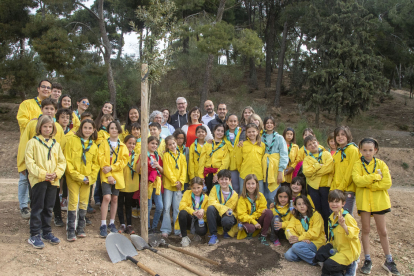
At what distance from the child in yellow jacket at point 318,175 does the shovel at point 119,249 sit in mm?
2975

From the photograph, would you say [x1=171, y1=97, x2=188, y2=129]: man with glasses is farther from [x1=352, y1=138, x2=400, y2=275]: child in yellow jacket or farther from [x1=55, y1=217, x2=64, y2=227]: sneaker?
[x1=352, y1=138, x2=400, y2=275]: child in yellow jacket

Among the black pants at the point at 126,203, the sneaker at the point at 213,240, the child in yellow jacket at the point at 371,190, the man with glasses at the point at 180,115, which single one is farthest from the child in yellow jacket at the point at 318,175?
the black pants at the point at 126,203

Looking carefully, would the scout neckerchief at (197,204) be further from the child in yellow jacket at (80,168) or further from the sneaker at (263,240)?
the child in yellow jacket at (80,168)

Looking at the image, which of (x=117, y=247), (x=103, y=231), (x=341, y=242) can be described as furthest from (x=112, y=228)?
(x=341, y=242)

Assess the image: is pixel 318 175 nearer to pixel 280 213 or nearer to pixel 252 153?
pixel 280 213

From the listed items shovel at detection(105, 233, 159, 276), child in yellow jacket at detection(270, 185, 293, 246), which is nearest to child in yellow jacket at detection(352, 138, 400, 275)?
child in yellow jacket at detection(270, 185, 293, 246)

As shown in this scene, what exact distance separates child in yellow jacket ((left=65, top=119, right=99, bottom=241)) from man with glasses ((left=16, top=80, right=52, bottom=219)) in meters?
1.01

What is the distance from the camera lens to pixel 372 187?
450 centimetres

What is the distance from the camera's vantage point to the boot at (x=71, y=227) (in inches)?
179

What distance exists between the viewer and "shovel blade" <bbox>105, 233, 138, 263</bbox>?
4.25 metres

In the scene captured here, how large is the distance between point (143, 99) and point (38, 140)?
60.9 inches

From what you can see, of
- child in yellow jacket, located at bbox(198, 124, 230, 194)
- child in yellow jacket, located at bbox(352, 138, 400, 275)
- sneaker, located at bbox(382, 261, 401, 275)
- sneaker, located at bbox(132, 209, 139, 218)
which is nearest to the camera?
child in yellow jacket, located at bbox(352, 138, 400, 275)

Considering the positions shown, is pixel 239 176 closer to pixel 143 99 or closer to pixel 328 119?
pixel 143 99

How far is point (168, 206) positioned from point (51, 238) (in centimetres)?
187
